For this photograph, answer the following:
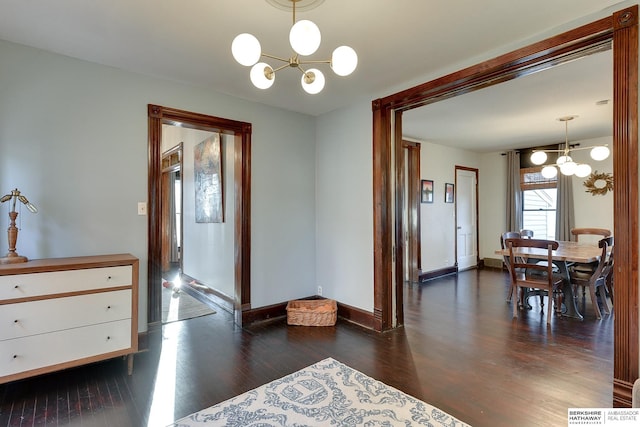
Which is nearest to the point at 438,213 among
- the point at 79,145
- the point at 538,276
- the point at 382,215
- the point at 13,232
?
the point at 538,276

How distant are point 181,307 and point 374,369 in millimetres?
2835

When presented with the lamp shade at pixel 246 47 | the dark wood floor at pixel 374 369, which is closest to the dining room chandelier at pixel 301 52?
the lamp shade at pixel 246 47

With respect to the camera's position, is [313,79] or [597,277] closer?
[313,79]

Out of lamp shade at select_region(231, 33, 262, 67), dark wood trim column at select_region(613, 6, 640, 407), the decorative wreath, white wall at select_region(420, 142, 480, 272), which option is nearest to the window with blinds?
the decorative wreath

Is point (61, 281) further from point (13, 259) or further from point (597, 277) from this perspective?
point (597, 277)

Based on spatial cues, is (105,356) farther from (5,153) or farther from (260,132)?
(260,132)

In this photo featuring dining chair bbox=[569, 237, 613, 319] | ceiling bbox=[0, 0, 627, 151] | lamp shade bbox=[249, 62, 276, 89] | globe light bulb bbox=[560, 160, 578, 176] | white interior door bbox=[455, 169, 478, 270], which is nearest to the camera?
lamp shade bbox=[249, 62, 276, 89]

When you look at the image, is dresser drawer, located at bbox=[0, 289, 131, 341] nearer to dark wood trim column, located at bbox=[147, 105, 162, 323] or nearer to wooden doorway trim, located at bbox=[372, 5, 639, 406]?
dark wood trim column, located at bbox=[147, 105, 162, 323]

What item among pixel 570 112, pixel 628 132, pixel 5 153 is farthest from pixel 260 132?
pixel 570 112

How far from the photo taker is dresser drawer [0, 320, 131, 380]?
198 centimetres

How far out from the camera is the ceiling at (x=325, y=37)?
1.95 meters

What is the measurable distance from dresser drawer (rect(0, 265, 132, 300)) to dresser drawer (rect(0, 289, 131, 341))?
0.20 feet

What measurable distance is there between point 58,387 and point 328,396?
194cm

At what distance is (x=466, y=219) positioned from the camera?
22.2 feet
